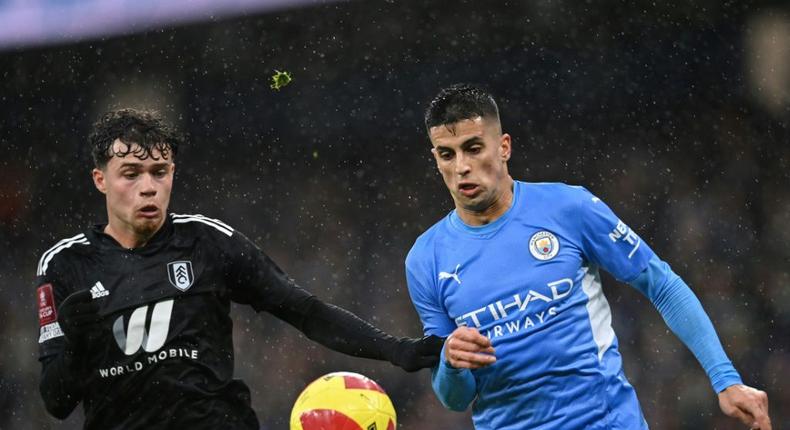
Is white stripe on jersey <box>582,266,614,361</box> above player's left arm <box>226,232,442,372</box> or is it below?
below

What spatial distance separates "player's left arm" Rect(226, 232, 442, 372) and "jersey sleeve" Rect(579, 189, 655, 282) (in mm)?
750

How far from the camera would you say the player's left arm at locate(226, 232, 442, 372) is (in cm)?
386

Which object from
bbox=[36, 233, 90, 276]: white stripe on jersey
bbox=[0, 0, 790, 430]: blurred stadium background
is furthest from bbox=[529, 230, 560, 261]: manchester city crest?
bbox=[0, 0, 790, 430]: blurred stadium background

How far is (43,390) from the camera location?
3586mm

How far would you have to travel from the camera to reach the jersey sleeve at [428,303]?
377cm

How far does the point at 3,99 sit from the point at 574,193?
9.09 meters

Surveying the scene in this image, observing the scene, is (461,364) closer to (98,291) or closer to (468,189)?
(468,189)

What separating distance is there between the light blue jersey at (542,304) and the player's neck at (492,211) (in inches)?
1.0

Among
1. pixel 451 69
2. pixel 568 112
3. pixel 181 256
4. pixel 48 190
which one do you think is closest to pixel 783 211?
pixel 568 112

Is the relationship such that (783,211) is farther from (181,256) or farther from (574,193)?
(181,256)

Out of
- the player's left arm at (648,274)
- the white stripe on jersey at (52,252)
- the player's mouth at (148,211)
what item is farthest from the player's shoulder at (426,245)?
the white stripe on jersey at (52,252)

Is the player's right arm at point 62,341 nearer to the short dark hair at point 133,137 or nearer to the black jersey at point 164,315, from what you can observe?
the black jersey at point 164,315

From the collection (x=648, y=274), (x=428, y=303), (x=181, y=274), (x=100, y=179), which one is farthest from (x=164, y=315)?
(x=648, y=274)

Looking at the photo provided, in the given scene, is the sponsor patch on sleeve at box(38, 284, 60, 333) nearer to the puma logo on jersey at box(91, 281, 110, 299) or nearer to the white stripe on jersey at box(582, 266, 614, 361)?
the puma logo on jersey at box(91, 281, 110, 299)
